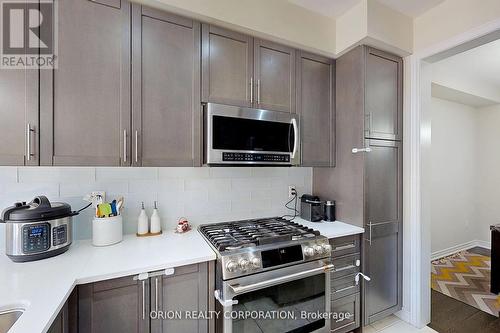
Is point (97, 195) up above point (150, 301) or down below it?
above

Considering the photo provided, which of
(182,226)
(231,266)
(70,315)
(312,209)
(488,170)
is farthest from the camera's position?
(488,170)

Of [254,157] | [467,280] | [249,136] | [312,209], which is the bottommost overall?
[467,280]

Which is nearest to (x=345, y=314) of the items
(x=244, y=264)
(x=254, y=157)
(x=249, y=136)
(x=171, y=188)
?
(x=244, y=264)

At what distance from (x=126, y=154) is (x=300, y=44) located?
1.58 meters

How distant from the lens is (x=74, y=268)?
1131mm

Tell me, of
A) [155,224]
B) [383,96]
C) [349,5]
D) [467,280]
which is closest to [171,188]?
[155,224]

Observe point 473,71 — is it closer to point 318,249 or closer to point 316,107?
point 316,107

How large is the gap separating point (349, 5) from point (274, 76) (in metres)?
0.86

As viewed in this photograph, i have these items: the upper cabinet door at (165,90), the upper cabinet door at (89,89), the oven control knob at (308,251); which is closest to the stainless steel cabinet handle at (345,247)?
the oven control knob at (308,251)

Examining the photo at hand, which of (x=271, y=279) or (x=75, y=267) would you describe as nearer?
(x=75, y=267)

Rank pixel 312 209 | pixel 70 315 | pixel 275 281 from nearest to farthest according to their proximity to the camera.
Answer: pixel 70 315 → pixel 275 281 → pixel 312 209

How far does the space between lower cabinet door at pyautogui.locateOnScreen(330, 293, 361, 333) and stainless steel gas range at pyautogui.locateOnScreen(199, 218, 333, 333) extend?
20cm

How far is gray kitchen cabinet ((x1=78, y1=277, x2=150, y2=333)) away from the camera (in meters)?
1.09

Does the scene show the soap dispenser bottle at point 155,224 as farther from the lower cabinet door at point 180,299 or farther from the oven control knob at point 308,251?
the oven control knob at point 308,251
